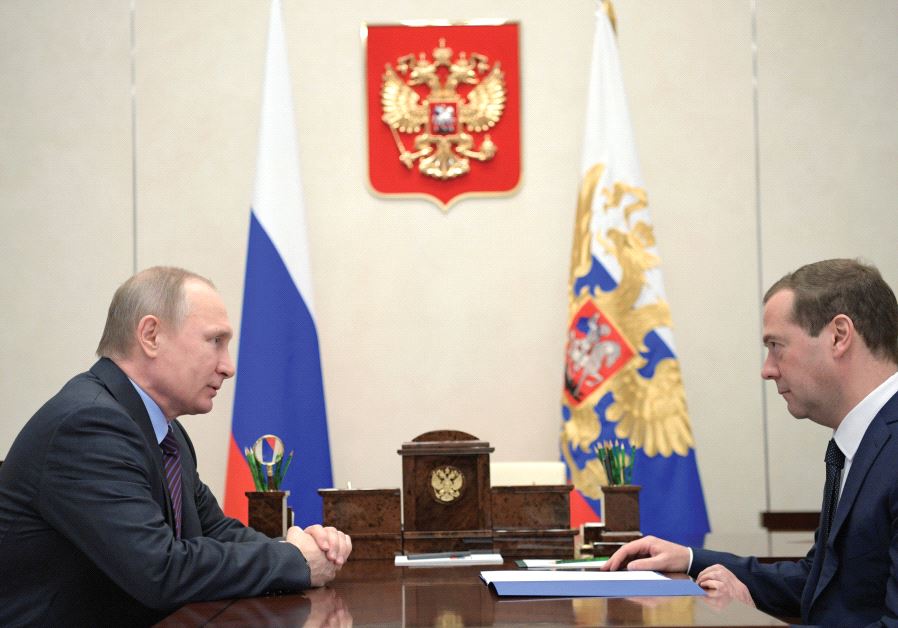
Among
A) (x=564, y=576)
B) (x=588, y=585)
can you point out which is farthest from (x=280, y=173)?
(x=588, y=585)

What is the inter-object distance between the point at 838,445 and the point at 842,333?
25 centimetres

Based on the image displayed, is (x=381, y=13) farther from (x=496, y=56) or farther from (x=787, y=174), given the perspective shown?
(x=787, y=174)

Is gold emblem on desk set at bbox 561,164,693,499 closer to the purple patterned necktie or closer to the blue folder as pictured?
the purple patterned necktie

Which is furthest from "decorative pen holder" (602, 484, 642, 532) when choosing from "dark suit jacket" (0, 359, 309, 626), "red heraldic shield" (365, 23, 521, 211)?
"red heraldic shield" (365, 23, 521, 211)

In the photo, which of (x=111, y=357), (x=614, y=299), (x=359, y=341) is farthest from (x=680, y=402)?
(x=111, y=357)

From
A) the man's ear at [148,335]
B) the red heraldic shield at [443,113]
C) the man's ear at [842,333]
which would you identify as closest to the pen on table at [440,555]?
the man's ear at [148,335]

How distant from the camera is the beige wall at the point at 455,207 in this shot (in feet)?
17.4

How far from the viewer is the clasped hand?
2219 millimetres

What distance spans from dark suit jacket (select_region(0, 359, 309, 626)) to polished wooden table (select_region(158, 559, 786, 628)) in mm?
72

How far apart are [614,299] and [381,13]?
202 centimetres

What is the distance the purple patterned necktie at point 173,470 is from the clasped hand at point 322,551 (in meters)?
0.30

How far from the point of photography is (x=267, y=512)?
2816 millimetres

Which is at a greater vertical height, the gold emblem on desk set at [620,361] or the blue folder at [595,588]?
the gold emblem on desk set at [620,361]

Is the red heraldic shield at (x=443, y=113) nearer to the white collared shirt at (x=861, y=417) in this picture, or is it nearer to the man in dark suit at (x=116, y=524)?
the man in dark suit at (x=116, y=524)
